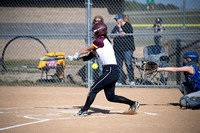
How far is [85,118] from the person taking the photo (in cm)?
552

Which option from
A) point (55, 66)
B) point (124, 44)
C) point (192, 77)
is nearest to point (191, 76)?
point (192, 77)

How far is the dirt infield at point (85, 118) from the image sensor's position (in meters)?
4.72

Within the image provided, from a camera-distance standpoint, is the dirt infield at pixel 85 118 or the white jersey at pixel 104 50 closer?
the dirt infield at pixel 85 118

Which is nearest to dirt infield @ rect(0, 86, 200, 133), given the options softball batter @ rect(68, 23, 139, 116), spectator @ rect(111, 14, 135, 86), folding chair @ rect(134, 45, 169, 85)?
softball batter @ rect(68, 23, 139, 116)

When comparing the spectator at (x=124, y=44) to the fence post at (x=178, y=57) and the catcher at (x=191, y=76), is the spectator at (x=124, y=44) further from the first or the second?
the catcher at (x=191, y=76)

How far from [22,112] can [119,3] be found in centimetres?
1114

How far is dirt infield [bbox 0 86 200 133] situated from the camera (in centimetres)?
472

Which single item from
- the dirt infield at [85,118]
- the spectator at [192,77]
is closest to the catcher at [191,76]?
the spectator at [192,77]

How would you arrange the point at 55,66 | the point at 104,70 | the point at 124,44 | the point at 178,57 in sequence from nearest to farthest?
the point at 104,70
the point at 124,44
the point at 178,57
the point at 55,66

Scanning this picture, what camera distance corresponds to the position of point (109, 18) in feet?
52.3

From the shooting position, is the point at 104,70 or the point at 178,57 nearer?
the point at 104,70

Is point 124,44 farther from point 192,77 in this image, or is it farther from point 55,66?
point 192,77

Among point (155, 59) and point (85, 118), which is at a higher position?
point (155, 59)

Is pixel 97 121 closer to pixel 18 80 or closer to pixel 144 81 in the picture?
pixel 144 81
